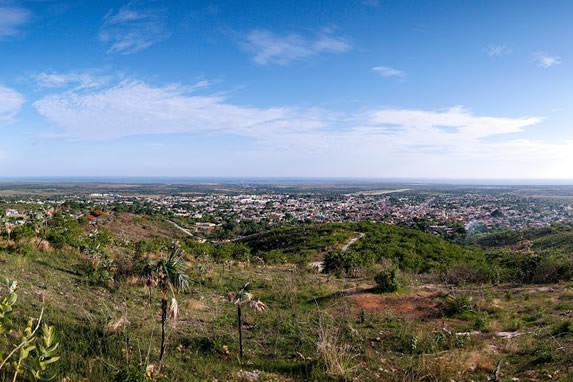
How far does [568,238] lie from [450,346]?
→ 114 feet

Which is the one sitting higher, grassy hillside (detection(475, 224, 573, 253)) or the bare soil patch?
the bare soil patch

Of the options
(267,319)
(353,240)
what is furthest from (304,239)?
(267,319)

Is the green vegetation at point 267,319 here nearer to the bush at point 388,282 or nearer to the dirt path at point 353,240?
the bush at point 388,282

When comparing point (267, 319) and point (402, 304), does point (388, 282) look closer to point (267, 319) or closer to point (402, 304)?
point (402, 304)

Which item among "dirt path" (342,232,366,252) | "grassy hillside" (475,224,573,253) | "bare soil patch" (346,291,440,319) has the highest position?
"bare soil patch" (346,291,440,319)

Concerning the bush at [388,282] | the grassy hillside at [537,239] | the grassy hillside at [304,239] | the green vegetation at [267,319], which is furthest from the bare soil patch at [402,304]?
the grassy hillside at [537,239]

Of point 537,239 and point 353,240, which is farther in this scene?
point 537,239

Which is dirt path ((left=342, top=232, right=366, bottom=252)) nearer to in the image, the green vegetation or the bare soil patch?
the green vegetation

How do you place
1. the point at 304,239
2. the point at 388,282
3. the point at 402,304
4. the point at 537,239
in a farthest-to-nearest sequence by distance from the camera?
the point at 537,239
the point at 304,239
the point at 388,282
the point at 402,304

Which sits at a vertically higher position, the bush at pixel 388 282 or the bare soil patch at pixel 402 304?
the bush at pixel 388 282

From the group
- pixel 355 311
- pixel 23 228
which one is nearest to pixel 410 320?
pixel 355 311

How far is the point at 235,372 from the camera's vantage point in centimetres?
555

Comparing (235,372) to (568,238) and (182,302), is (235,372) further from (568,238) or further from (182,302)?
(568,238)

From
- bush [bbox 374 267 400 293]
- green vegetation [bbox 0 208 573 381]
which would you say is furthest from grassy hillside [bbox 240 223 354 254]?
bush [bbox 374 267 400 293]
